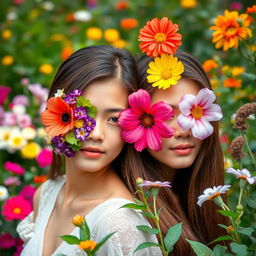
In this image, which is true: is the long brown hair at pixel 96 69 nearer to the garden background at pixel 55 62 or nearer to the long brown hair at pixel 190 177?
the long brown hair at pixel 190 177

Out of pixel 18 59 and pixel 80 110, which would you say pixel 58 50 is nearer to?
pixel 18 59

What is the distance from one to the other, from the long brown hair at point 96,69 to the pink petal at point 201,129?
0.74ft

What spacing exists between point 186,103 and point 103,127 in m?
0.25

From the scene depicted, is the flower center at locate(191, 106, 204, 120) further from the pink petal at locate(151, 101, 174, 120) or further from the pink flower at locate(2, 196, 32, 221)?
the pink flower at locate(2, 196, 32, 221)

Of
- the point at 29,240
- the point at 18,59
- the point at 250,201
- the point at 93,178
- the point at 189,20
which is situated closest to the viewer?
the point at 250,201

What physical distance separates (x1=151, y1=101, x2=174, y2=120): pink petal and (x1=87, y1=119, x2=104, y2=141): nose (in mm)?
156

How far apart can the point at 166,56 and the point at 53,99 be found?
35cm

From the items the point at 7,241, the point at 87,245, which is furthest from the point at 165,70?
the point at 7,241

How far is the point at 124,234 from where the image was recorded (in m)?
1.69

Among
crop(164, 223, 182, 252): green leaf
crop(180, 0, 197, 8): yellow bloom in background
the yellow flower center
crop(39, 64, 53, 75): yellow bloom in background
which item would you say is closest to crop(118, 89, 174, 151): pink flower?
crop(164, 223, 182, 252): green leaf

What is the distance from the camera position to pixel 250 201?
1.71m

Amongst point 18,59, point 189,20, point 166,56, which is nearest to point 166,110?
point 166,56

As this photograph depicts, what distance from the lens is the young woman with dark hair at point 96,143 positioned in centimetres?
172

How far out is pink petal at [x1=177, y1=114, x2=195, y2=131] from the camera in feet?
5.62
